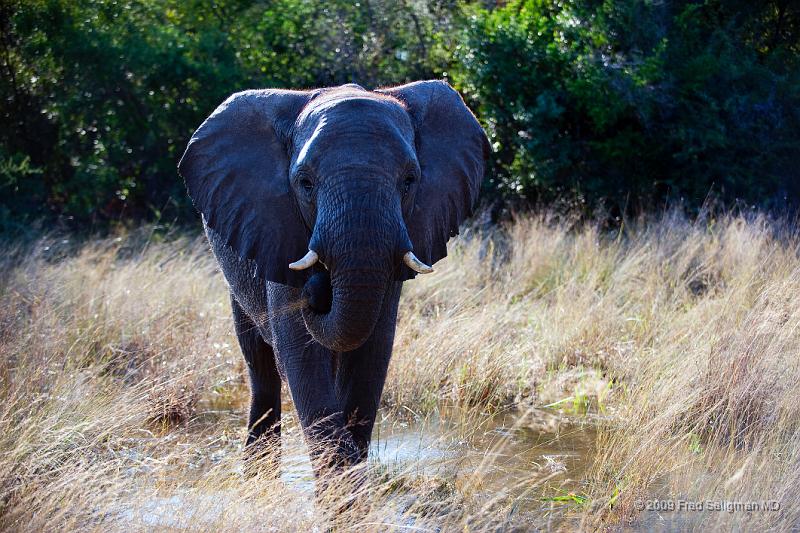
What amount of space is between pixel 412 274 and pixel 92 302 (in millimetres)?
4474

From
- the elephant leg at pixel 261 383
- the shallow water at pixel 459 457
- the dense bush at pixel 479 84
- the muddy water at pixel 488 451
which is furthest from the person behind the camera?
the dense bush at pixel 479 84

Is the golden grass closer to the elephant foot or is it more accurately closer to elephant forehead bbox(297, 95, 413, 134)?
the elephant foot

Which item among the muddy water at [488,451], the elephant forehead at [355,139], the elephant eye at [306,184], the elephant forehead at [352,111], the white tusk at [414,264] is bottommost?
the muddy water at [488,451]

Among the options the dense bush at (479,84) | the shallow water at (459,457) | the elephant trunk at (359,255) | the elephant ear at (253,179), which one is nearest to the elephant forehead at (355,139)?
the elephant trunk at (359,255)

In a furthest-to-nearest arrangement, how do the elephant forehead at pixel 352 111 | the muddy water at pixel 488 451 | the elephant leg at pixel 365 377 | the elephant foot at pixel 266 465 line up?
the muddy water at pixel 488 451 → the elephant leg at pixel 365 377 → the elephant foot at pixel 266 465 → the elephant forehead at pixel 352 111

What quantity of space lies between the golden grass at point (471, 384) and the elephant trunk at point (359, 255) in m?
0.77

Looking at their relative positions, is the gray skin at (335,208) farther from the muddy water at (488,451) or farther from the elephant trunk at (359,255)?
the muddy water at (488,451)

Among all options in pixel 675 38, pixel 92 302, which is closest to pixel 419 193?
pixel 92 302

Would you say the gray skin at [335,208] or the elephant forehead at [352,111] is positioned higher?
the elephant forehead at [352,111]

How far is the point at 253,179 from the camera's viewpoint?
4777 millimetres

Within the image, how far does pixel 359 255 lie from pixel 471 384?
10.7ft

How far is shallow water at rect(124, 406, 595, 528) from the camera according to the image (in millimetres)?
4227

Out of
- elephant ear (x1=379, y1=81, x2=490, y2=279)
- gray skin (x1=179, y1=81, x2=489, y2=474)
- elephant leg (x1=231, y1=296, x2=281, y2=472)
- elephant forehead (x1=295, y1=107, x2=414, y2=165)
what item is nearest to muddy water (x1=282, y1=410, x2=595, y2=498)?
gray skin (x1=179, y1=81, x2=489, y2=474)

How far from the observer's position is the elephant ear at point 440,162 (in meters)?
4.73
